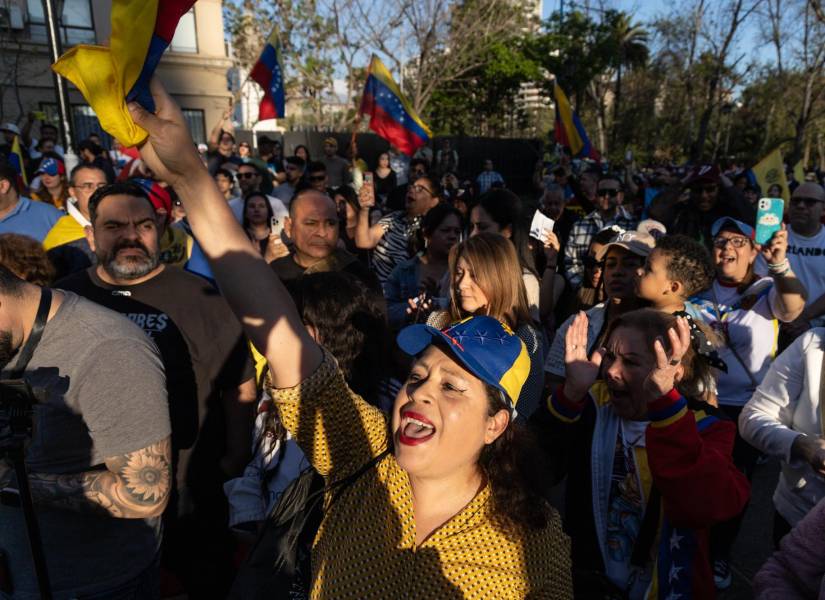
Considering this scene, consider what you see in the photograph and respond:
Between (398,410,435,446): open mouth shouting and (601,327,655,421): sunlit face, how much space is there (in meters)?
0.89

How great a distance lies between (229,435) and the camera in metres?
3.08

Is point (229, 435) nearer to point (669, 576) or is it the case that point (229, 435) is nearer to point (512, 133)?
point (669, 576)

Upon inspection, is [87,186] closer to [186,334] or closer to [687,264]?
[186,334]

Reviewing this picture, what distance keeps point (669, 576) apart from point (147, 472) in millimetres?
1780

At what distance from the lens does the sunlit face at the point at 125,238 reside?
9.46 ft

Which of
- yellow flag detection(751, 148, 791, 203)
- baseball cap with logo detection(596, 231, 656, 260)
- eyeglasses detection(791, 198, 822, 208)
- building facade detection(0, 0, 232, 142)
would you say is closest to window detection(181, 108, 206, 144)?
building facade detection(0, 0, 232, 142)

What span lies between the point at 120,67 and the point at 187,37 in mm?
26239

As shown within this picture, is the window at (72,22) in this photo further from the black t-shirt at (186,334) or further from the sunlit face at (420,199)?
the black t-shirt at (186,334)

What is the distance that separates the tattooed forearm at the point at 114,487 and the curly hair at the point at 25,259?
1.56 meters

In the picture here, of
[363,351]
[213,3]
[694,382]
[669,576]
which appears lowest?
[669,576]

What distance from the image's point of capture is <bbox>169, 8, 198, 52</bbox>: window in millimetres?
23672

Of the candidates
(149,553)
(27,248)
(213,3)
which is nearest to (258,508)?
(149,553)

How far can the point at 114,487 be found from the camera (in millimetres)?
1963

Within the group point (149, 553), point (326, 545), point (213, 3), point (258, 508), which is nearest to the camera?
point (326, 545)
